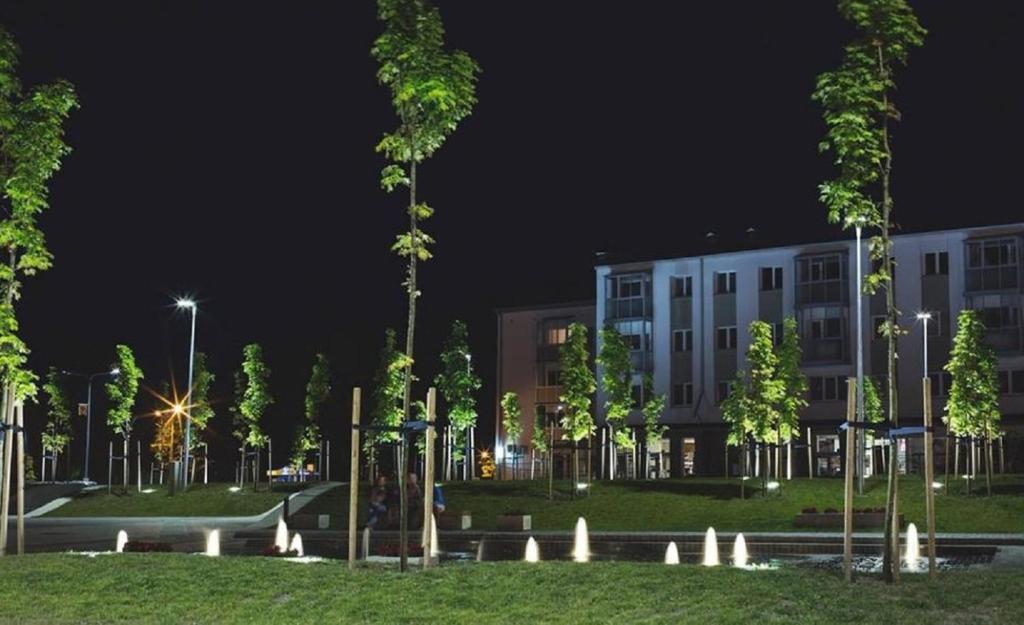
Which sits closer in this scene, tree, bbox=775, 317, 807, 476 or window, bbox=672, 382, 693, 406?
tree, bbox=775, 317, 807, 476

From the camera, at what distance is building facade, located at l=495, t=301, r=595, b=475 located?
91.4 metres

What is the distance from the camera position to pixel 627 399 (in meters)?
58.6

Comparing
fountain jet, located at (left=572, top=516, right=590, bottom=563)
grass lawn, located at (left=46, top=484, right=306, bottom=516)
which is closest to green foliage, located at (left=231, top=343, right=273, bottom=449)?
grass lawn, located at (left=46, top=484, right=306, bottom=516)

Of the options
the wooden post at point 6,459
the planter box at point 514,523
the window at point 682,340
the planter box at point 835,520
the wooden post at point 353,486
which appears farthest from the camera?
the window at point 682,340

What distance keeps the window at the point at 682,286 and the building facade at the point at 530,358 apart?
12.7m

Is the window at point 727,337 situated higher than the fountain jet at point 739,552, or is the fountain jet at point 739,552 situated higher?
the window at point 727,337

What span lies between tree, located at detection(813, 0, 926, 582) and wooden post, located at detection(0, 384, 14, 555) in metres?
14.5

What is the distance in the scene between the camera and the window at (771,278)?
74562mm

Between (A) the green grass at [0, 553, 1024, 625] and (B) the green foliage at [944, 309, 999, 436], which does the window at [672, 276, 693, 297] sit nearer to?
(B) the green foliage at [944, 309, 999, 436]

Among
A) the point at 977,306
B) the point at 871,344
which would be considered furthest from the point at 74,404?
the point at 977,306

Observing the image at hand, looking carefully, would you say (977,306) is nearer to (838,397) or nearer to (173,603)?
(838,397)

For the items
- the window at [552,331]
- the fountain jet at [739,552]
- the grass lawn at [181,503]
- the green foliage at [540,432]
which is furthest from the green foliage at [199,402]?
the fountain jet at [739,552]

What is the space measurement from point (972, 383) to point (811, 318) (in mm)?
21876

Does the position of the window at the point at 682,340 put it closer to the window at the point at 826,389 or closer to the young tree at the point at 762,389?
the window at the point at 826,389
